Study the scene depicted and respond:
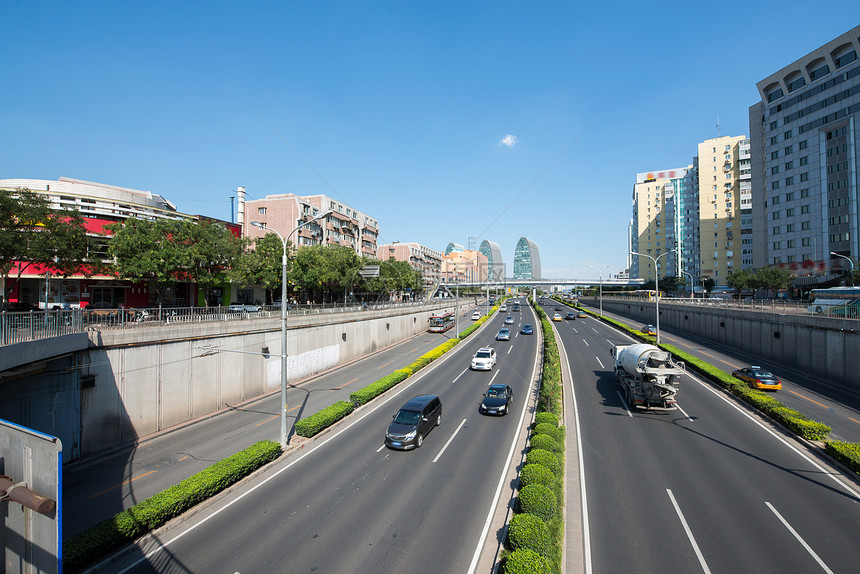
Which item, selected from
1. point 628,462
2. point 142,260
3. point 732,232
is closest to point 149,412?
point 142,260

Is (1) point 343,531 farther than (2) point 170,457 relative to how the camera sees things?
No

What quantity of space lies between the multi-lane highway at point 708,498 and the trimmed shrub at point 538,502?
1338 millimetres

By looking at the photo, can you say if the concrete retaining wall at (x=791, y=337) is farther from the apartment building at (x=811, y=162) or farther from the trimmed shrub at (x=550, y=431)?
the apartment building at (x=811, y=162)

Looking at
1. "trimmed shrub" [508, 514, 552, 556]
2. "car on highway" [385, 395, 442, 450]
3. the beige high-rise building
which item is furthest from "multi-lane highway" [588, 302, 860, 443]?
the beige high-rise building

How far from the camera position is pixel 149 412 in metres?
20.8

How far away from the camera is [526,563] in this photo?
26.6ft

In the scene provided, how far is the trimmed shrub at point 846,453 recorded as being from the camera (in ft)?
45.2

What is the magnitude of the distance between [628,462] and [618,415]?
248 inches

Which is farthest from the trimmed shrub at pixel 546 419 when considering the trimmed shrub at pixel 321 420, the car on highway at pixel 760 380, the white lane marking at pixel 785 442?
the car on highway at pixel 760 380

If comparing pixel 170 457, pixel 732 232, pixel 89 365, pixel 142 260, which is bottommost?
pixel 170 457

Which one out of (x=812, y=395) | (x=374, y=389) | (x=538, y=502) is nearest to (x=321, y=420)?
(x=374, y=389)

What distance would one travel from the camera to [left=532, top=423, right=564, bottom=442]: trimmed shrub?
15.6 metres

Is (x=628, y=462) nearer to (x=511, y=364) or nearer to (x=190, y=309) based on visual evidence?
(x=511, y=364)

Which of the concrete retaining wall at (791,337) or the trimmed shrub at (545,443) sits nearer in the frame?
the trimmed shrub at (545,443)
